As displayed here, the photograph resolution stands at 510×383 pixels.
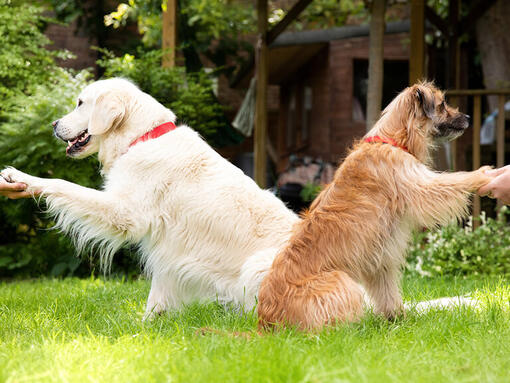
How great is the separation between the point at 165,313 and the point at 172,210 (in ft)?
2.45

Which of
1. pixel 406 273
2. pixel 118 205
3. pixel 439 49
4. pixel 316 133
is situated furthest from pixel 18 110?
pixel 439 49

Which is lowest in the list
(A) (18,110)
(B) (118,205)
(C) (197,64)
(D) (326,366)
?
(D) (326,366)

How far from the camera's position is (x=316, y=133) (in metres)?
14.7

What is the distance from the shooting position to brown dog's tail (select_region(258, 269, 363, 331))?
10.8ft

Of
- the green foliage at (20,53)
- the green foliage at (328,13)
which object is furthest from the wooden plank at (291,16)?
the green foliage at (328,13)

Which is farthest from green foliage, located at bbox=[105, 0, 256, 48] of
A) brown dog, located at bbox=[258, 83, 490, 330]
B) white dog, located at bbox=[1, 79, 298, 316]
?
brown dog, located at bbox=[258, 83, 490, 330]

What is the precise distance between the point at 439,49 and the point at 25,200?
1028 cm

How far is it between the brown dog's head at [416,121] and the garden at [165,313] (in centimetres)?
111

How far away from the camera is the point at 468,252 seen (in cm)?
626

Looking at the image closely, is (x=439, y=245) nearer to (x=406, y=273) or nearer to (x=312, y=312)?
(x=406, y=273)

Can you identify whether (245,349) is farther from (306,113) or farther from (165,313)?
(306,113)

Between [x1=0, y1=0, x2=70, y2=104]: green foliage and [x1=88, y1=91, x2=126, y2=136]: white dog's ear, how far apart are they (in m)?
3.37

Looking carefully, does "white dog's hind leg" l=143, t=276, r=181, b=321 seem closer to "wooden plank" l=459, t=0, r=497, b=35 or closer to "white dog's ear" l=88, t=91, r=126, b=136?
"white dog's ear" l=88, t=91, r=126, b=136

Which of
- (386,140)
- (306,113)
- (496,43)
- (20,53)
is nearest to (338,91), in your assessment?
(306,113)
